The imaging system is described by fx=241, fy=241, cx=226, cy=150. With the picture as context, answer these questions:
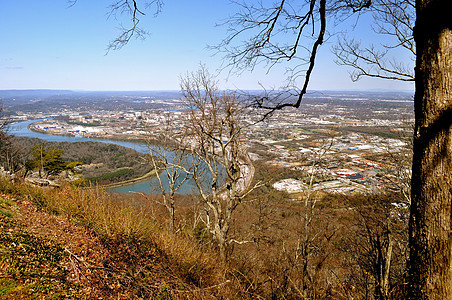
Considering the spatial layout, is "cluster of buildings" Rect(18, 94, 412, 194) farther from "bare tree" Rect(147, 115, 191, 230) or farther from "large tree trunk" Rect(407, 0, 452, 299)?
"large tree trunk" Rect(407, 0, 452, 299)

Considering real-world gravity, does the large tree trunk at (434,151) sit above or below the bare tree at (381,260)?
above

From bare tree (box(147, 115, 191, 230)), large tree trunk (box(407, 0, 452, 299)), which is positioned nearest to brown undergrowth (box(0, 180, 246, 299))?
large tree trunk (box(407, 0, 452, 299))

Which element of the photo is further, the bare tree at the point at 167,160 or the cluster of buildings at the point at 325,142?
the cluster of buildings at the point at 325,142

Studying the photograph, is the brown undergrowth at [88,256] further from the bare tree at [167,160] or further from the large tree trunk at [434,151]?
the bare tree at [167,160]

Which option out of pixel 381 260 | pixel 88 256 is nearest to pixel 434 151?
pixel 381 260

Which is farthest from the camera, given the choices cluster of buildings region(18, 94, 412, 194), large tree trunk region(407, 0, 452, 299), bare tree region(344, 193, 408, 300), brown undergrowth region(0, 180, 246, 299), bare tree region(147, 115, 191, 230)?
cluster of buildings region(18, 94, 412, 194)

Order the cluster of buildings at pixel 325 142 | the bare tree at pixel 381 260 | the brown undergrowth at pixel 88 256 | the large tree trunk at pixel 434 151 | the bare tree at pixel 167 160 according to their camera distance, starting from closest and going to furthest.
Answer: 1. the large tree trunk at pixel 434 151
2. the bare tree at pixel 381 260
3. the brown undergrowth at pixel 88 256
4. the bare tree at pixel 167 160
5. the cluster of buildings at pixel 325 142

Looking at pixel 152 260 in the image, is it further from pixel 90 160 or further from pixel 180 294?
pixel 90 160

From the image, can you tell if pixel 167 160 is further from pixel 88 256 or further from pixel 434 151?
pixel 434 151

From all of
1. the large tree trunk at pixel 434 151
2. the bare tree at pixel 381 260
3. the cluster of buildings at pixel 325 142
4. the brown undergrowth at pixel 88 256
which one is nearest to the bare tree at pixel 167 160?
the cluster of buildings at pixel 325 142
